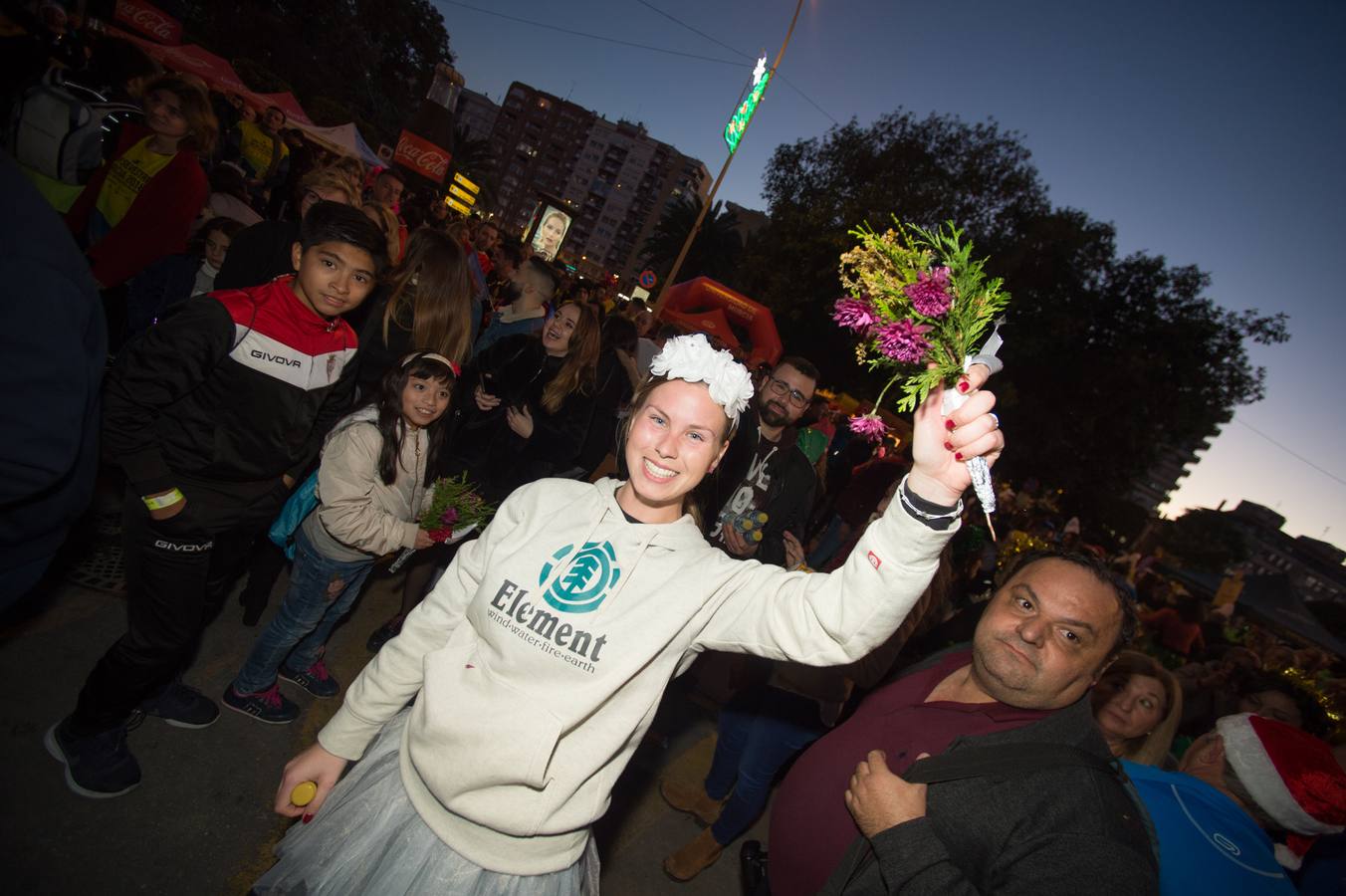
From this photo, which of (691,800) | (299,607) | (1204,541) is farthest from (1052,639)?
(1204,541)

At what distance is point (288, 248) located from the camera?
11.3ft

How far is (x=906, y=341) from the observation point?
1565mm

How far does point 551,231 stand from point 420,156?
28.5ft

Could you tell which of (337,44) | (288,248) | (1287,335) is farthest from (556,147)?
(288,248)

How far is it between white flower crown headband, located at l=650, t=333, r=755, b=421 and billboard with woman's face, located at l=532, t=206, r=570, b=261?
28473 millimetres

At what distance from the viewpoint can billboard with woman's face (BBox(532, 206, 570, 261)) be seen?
28.4m

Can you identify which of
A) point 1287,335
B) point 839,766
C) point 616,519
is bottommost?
point 839,766

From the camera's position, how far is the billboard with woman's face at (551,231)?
28.4 meters

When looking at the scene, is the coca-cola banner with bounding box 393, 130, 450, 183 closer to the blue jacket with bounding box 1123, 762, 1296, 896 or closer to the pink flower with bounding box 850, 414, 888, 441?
the pink flower with bounding box 850, 414, 888, 441

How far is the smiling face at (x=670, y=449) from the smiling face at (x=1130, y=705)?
2677mm

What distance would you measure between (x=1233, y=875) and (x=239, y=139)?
1380 cm

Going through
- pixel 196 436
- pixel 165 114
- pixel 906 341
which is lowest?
pixel 196 436

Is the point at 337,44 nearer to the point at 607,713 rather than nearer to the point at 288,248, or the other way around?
the point at 288,248

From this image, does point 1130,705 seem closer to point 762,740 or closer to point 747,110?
point 762,740
